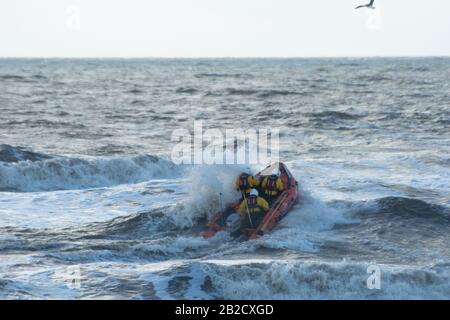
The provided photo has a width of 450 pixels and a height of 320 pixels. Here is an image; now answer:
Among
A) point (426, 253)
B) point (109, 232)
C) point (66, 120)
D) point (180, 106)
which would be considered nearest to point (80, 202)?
point (109, 232)

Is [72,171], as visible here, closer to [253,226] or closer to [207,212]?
[207,212]

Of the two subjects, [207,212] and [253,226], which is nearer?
[253,226]

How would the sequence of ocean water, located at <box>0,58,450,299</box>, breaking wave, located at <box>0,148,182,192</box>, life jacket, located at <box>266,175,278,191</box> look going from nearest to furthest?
ocean water, located at <box>0,58,450,299</box>, life jacket, located at <box>266,175,278,191</box>, breaking wave, located at <box>0,148,182,192</box>

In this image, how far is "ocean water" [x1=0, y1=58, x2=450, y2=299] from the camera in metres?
11.3

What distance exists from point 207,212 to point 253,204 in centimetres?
187

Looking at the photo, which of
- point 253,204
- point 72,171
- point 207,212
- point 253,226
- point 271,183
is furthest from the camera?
point 72,171

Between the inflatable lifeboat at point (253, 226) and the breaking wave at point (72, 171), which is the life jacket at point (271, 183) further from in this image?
the breaking wave at point (72, 171)

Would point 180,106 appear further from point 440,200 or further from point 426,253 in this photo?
point 426,253

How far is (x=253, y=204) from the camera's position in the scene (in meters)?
15.1

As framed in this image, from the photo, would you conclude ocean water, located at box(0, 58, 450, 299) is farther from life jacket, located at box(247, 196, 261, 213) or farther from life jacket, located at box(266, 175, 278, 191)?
life jacket, located at box(266, 175, 278, 191)

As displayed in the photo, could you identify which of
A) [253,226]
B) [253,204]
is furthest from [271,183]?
[253,226]

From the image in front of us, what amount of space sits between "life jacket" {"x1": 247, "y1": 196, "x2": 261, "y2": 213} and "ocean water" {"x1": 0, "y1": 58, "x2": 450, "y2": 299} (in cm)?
62

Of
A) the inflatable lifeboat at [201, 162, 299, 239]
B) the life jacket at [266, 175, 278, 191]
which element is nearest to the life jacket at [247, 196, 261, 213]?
the inflatable lifeboat at [201, 162, 299, 239]

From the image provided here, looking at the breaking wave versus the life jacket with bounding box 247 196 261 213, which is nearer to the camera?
the life jacket with bounding box 247 196 261 213
